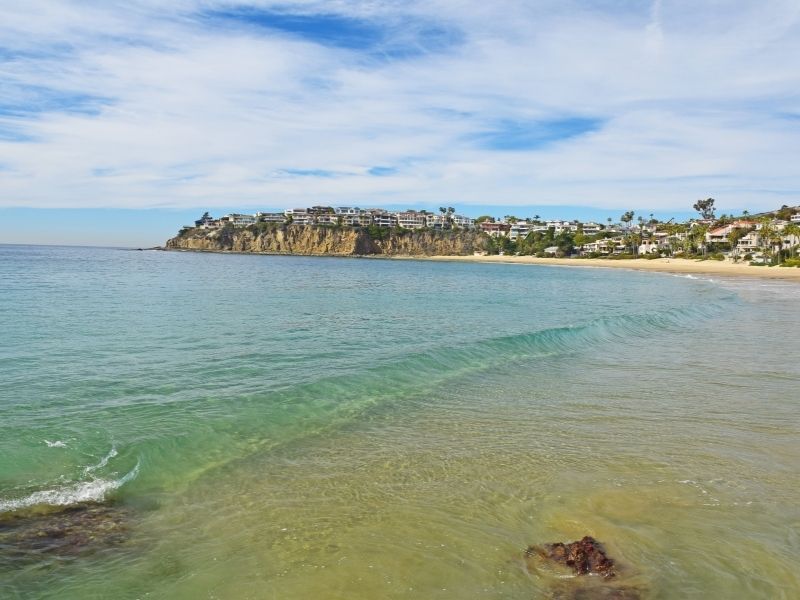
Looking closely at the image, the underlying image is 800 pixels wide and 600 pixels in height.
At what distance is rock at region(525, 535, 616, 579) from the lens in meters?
5.80

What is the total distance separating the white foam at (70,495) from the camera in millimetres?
7340

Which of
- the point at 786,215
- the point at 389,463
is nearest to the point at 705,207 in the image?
the point at 786,215

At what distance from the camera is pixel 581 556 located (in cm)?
597

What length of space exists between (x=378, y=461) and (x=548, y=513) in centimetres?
282

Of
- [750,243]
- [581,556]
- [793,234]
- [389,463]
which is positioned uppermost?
[793,234]

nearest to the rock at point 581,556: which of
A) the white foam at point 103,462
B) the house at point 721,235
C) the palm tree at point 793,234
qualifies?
the white foam at point 103,462

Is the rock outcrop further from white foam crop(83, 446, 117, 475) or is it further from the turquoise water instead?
white foam crop(83, 446, 117, 475)

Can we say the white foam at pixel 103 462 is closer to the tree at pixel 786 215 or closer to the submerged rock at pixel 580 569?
the submerged rock at pixel 580 569

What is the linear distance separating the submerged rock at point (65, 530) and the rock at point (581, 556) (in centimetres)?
463

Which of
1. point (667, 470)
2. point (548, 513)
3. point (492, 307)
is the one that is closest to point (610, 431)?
point (667, 470)

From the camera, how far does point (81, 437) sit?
31.9 ft

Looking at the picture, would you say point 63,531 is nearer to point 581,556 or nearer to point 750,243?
point 581,556

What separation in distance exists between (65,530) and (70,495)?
108 cm

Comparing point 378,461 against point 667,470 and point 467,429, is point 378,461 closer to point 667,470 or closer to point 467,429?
point 467,429
